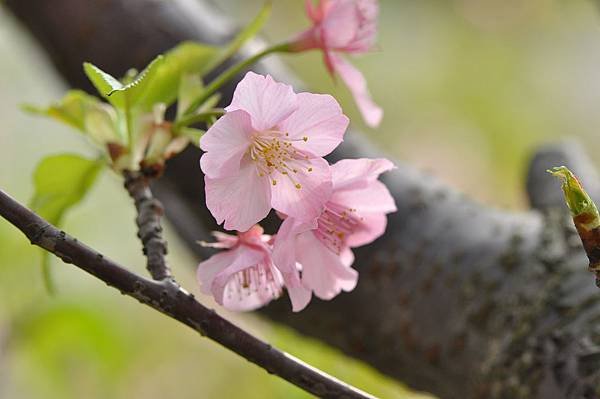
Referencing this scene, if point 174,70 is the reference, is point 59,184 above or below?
below

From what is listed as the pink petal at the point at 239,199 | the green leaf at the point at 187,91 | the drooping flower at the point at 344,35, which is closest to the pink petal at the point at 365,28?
the drooping flower at the point at 344,35

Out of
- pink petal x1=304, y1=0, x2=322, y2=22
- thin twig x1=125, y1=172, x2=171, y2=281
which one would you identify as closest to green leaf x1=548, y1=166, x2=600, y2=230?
thin twig x1=125, y1=172, x2=171, y2=281

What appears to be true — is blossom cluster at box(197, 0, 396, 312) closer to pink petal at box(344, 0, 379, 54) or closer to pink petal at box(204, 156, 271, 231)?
pink petal at box(204, 156, 271, 231)

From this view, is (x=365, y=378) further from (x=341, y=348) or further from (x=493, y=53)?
(x=493, y=53)

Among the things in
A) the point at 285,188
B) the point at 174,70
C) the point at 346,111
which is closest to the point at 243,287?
the point at 285,188

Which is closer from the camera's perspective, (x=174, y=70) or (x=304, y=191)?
(x=304, y=191)

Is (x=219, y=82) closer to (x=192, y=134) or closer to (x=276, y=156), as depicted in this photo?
(x=192, y=134)
